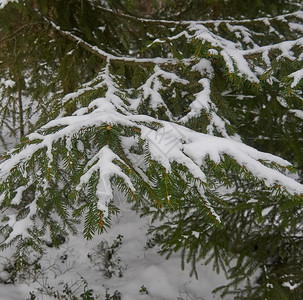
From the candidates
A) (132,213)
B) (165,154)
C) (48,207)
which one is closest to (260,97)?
(165,154)

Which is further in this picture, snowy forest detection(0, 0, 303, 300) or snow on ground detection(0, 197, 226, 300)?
snow on ground detection(0, 197, 226, 300)

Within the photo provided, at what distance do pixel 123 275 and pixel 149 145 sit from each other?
488cm

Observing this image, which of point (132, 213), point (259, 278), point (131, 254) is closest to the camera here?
point (259, 278)

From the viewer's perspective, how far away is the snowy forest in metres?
1.20

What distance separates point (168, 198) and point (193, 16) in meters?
4.35

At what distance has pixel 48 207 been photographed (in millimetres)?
2367

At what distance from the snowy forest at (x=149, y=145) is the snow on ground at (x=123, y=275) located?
27mm

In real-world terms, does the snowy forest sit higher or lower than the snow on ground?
higher

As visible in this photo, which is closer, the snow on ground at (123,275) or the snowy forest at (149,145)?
the snowy forest at (149,145)

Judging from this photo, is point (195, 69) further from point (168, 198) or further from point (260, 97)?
point (168, 198)

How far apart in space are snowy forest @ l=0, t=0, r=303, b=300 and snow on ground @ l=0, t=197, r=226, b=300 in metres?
0.03

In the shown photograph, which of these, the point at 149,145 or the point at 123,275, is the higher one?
the point at 149,145

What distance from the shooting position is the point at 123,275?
5277mm

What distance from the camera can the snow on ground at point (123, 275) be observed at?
4.77 meters
